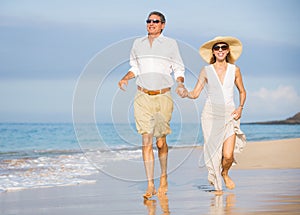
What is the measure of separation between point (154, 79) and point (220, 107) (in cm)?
80

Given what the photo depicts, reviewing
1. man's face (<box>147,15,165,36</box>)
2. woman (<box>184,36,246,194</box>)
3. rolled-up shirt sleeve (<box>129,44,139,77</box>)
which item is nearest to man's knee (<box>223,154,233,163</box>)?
woman (<box>184,36,246,194</box>)

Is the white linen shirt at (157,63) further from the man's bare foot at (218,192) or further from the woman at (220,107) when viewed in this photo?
the man's bare foot at (218,192)

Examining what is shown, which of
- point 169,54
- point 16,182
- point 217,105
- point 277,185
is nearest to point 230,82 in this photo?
point 217,105

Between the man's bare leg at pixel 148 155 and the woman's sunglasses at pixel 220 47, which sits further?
the woman's sunglasses at pixel 220 47

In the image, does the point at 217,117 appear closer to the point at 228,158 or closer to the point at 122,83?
the point at 228,158

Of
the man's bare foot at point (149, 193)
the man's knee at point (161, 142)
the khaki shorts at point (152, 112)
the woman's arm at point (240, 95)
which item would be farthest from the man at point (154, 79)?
the woman's arm at point (240, 95)

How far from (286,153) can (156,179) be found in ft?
15.7

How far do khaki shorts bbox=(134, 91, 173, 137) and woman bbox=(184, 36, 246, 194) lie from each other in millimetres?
312

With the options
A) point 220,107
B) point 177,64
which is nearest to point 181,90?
point 177,64

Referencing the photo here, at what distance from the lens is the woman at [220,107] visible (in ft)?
23.4

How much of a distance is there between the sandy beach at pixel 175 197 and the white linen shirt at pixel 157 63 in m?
1.17

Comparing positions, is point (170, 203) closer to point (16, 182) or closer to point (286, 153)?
point (16, 182)

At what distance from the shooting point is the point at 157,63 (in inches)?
270

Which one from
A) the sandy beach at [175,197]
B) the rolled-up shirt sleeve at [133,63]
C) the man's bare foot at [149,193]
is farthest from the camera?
the rolled-up shirt sleeve at [133,63]
